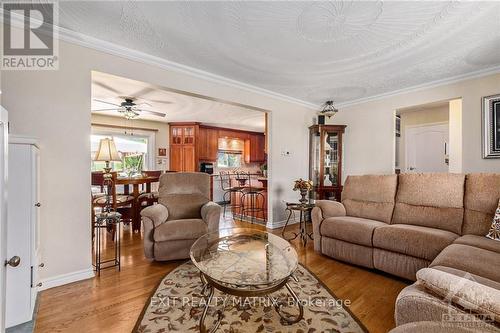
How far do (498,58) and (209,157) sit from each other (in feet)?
19.7

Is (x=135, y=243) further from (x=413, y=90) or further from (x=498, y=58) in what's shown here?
(x=498, y=58)

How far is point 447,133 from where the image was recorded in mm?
4777

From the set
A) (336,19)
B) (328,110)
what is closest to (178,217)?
(336,19)

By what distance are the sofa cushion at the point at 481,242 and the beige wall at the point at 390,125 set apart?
70.0 inches

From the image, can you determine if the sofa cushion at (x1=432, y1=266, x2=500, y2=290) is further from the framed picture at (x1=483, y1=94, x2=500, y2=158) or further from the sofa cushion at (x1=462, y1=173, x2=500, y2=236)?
the framed picture at (x1=483, y1=94, x2=500, y2=158)

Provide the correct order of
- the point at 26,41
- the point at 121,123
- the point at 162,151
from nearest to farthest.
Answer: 1. the point at 26,41
2. the point at 121,123
3. the point at 162,151

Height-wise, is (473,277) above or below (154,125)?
below

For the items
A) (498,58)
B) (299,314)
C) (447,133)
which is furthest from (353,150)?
(299,314)

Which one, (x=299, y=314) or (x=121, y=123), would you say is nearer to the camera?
(x=299, y=314)

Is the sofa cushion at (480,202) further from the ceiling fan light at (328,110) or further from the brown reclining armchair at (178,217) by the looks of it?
the brown reclining armchair at (178,217)

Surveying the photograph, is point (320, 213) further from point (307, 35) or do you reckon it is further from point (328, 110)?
point (328, 110)

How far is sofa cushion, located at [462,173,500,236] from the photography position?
2223 mm

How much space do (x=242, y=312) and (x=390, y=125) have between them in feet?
13.2

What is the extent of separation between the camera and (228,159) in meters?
7.71
